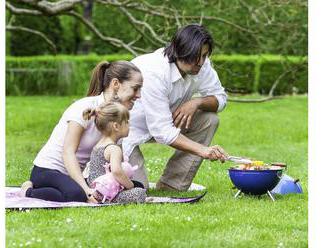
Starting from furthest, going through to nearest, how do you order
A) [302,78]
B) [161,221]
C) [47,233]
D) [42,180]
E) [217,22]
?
[302,78] → [217,22] → [42,180] → [161,221] → [47,233]

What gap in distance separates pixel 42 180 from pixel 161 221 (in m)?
0.91

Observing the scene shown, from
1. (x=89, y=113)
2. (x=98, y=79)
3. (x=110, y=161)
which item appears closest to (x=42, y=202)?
(x=110, y=161)

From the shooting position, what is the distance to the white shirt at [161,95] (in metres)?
4.80

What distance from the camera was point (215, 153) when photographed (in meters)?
4.62

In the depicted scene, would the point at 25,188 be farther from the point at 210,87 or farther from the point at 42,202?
the point at 210,87

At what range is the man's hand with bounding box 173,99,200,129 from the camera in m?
4.98

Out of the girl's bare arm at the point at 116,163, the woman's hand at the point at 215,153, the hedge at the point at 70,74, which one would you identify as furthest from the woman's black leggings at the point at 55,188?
the hedge at the point at 70,74

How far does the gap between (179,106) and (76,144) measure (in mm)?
797

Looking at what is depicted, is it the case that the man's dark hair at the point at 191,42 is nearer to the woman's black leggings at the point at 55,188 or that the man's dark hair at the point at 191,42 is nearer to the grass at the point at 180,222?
the grass at the point at 180,222

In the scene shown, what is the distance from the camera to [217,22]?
8.95 metres

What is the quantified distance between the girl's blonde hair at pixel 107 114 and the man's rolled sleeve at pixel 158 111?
0.27m
